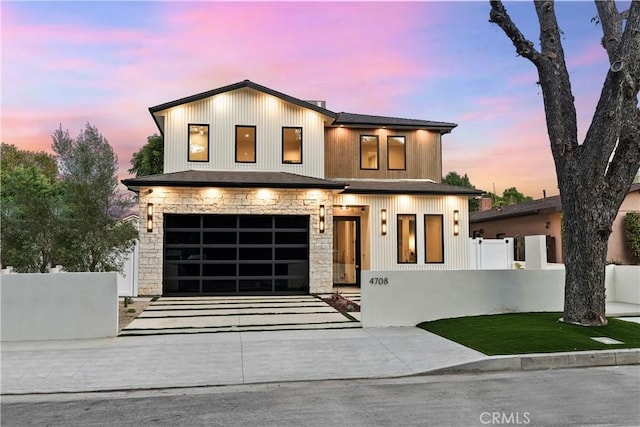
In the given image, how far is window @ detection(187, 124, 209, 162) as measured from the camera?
15195mm

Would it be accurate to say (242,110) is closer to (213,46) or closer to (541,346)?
(213,46)

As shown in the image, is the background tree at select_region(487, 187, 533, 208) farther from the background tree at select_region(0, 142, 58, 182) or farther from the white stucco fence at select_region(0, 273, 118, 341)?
the white stucco fence at select_region(0, 273, 118, 341)

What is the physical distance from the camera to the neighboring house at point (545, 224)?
1769 cm

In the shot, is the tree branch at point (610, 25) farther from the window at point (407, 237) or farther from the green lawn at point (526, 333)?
the window at point (407, 237)

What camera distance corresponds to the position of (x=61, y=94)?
17.2 m

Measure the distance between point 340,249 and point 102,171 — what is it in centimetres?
837

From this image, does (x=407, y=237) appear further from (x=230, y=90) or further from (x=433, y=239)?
(x=230, y=90)

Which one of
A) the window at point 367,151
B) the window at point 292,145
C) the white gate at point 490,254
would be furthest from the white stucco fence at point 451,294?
the window at point 367,151

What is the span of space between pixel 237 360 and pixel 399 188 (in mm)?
10111

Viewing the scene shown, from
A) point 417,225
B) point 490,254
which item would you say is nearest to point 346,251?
point 417,225

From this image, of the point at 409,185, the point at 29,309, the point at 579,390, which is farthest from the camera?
the point at 409,185

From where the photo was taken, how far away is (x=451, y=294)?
31.7ft

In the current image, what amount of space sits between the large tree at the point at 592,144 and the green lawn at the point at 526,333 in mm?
466

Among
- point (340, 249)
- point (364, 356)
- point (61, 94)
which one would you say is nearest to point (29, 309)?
point (364, 356)
